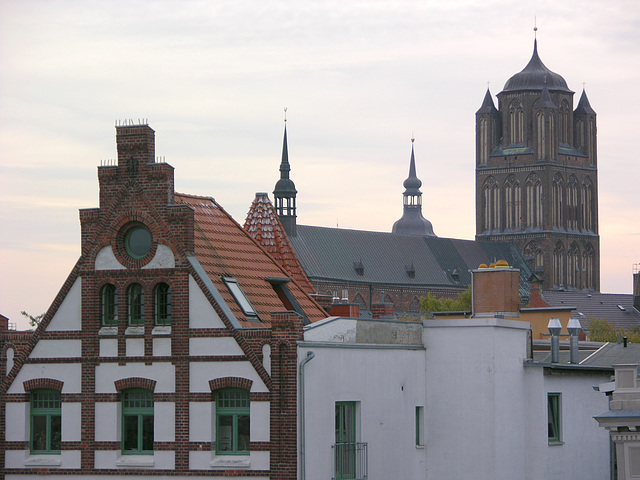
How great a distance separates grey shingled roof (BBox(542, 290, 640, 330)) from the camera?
151 meters

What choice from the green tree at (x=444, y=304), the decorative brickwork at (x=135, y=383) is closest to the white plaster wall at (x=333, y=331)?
the decorative brickwork at (x=135, y=383)

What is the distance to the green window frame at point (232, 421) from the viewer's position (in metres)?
34.5

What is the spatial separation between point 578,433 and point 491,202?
147 m

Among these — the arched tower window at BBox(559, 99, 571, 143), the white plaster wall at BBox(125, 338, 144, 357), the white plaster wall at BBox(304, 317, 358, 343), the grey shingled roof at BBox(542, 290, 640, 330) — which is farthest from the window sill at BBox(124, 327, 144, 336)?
the arched tower window at BBox(559, 99, 571, 143)

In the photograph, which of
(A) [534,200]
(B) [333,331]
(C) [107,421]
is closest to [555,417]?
(B) [333,331]

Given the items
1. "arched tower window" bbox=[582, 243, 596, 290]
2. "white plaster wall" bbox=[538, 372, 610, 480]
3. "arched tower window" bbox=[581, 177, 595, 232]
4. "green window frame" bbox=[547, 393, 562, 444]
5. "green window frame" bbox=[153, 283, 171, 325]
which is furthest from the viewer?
"arched tower window" bbox=[581, 177, 595, 232]

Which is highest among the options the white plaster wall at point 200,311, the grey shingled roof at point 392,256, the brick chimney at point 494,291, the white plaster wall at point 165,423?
the grey shingled roof at point 392,256

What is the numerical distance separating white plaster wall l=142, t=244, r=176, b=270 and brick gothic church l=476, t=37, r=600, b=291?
14731 cm

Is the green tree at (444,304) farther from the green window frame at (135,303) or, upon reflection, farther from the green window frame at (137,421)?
the green window frame at (137,421)

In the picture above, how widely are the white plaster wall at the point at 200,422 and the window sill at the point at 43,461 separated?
3.59 metres

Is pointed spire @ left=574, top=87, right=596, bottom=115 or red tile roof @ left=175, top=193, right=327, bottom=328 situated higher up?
pointed spire @ left=574, top=87, right=596, bottom=115

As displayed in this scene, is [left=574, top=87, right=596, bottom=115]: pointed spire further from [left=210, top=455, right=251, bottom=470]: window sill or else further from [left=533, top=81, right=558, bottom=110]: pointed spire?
[left=210, top=455, right=251, bottom=470]: window sill

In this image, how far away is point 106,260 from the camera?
3619 centimetres

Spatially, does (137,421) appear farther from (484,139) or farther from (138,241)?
(484,139)
